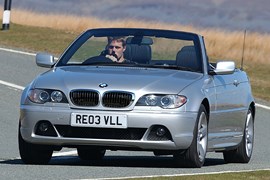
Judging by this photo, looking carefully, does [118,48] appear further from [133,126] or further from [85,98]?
[133,126]

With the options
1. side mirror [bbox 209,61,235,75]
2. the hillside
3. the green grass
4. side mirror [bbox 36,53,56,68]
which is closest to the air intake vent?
side mirror [bbox 36,53,56,68]

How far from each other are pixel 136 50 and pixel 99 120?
153 cm

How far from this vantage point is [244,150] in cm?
1466

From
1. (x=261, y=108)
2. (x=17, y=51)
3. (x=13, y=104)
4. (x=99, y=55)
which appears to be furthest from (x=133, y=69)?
(x=17, y=51)

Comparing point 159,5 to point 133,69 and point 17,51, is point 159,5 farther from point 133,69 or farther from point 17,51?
point 133,69

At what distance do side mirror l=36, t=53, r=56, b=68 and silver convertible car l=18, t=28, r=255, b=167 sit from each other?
2 centimetres

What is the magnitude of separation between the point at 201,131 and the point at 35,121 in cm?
166

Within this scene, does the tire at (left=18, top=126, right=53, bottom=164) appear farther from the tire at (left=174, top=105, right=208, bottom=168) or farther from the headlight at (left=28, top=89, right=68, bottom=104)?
the tire at (left=174, top=105, right=208, bottom=168)

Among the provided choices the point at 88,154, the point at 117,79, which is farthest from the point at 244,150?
the point at 117,79

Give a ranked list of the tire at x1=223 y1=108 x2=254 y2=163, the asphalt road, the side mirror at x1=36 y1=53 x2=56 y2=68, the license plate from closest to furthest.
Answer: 1. the asphalt road
2. the license plate
3. the side mirror at x1=36 y1=53 x2=56 y2=68
4. the tire at x1=223 y1=108 x2=254 y2=163

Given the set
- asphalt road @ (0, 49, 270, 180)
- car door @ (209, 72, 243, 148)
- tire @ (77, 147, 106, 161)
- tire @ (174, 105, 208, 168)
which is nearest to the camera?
asphalt road @ (0, 49, 270, 180)

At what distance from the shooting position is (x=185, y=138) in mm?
12516

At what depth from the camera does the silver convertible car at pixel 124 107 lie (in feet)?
40.5

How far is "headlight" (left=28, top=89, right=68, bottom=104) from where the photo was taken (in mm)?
12477
